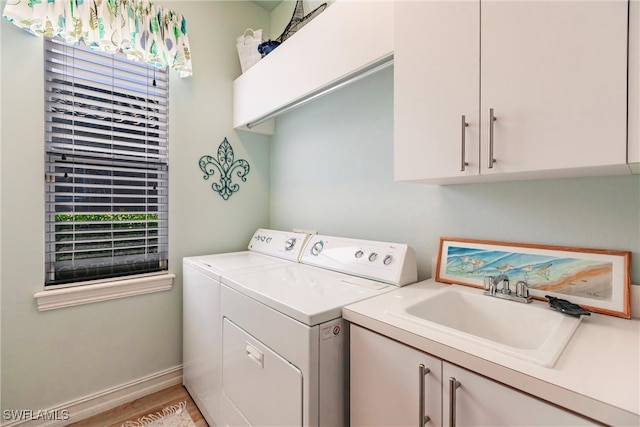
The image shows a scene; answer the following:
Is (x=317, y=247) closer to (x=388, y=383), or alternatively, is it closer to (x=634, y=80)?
(x=388, y=383)

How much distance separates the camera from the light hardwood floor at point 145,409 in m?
1.76

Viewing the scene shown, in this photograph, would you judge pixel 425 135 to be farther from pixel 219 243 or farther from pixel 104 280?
pixel 104 280

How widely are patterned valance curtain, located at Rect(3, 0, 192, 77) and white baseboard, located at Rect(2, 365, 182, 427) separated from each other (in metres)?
2.12

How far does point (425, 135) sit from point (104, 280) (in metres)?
2.06

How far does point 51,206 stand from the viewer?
1.68 m

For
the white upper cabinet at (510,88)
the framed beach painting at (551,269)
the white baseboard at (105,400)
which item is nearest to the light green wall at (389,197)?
the framed beach painting at (551,269)

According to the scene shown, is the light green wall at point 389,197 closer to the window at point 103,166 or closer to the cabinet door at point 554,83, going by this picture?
the cabinet door at point 554,83

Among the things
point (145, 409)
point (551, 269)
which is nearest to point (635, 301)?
point (551, 269)

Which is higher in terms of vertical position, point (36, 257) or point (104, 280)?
point (36, 257)

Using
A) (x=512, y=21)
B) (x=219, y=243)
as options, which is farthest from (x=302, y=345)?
(x=219, y=243)

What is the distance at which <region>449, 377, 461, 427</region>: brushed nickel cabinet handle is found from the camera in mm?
747

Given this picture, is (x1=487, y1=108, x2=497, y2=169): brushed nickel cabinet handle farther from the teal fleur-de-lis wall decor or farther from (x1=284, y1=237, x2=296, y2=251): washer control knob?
the teal fleur-de-lis wall decor

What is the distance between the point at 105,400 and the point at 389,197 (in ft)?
7.18

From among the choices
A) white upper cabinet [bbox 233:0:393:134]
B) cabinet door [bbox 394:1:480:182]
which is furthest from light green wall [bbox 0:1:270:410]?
cabinet door [bbox 394:1:480:182]
